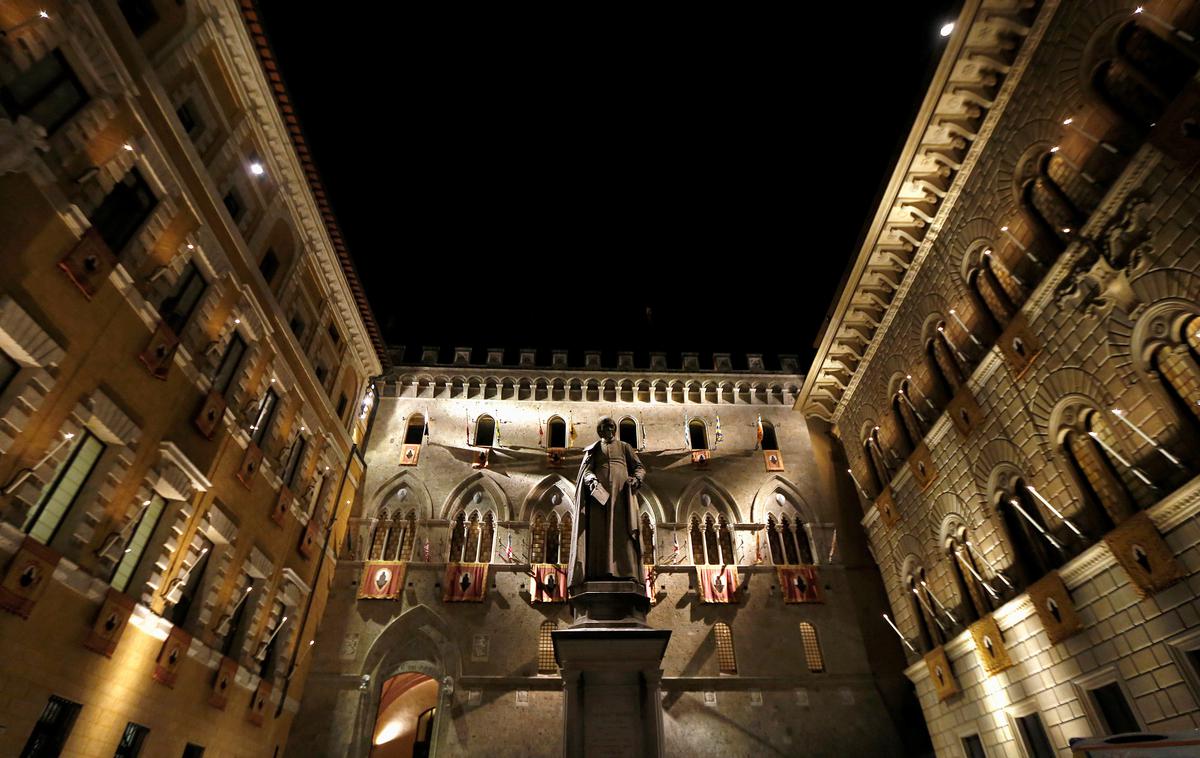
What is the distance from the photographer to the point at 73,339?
39.6ft

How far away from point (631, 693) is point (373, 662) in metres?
16.5

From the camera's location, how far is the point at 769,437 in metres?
30.1

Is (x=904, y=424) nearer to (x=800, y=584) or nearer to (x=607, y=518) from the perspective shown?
(x=800, y=584)

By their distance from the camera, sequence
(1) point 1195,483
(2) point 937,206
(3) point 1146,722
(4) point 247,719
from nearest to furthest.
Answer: (1) point 1195,483, (3) point 1146,722, (4) point 247,719, (2) point 937,206

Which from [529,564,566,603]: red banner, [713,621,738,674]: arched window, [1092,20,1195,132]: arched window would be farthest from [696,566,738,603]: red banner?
[1092,20,1195,132]: arched window

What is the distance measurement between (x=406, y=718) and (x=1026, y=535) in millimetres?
26315

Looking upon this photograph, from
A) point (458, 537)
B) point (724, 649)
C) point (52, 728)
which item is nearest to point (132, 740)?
point (52, 728)

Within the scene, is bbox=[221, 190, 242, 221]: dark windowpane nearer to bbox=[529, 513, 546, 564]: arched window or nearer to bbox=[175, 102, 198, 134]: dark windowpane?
bbox=[175, 102, 198, 134]: dark windowpane

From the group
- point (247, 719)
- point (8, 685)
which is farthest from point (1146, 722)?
point (247, 719)

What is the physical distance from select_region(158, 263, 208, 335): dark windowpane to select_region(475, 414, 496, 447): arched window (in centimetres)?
1468

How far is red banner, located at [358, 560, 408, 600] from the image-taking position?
81.4ft

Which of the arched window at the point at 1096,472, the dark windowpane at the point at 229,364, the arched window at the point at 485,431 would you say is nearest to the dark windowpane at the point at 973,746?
the arched window at the point at 1096,472

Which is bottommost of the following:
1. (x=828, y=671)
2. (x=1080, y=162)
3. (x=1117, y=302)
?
(x=828, y=671)

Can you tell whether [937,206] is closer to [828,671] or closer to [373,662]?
[828,671]
